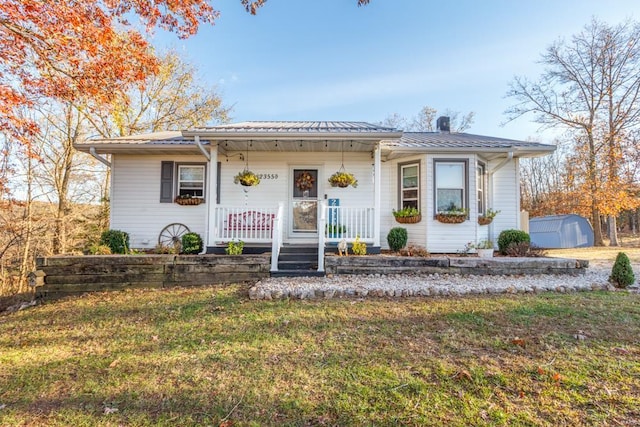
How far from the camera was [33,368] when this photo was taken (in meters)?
2.76

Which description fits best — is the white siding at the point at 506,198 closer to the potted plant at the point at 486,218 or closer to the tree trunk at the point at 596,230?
the potted plant at the point at 486,218

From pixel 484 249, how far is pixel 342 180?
3.97 m

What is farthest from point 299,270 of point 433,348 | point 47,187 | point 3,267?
point 47,187

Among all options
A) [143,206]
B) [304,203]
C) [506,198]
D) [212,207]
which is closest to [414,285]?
[304,203]

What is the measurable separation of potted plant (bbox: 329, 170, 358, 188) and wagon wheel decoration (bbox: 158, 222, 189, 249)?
13.9 ft

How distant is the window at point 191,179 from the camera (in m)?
8.36

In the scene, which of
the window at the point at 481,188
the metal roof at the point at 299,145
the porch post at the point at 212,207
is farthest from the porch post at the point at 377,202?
the porch post at the point at 212,207

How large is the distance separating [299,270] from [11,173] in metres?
8.90

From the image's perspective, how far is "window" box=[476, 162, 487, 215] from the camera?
8352 millimetres

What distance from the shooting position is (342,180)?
300 inches

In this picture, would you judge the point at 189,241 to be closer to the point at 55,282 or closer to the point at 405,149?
the point at 55,282

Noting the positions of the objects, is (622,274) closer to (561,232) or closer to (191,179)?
(191,179)

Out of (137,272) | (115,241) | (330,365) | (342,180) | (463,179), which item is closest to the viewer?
(330,365)

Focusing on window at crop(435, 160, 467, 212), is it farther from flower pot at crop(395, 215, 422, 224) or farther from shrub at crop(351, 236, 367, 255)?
shrub at crop(351, 236, 367, 255)
